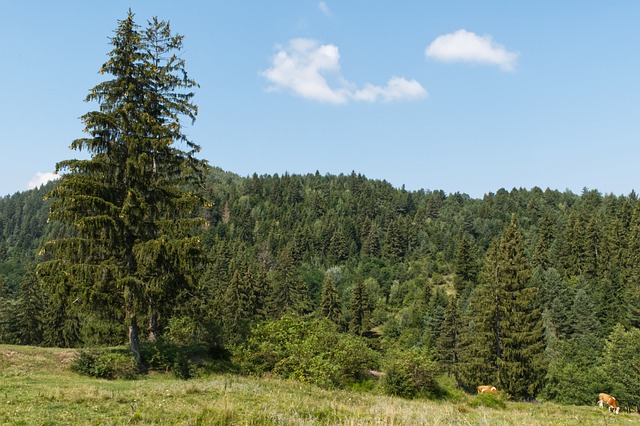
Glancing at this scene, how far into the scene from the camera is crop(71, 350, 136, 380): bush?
16.7 metres

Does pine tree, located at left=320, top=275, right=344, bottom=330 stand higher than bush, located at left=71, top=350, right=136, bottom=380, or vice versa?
bush, located at left=71, top=350, right=136, bottom=380

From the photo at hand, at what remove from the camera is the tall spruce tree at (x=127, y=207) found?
18062mm

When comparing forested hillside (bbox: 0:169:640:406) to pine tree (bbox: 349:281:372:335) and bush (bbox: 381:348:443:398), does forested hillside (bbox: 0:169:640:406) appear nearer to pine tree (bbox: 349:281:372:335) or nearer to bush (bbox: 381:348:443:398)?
bush (bbox: 381:348:443:398)

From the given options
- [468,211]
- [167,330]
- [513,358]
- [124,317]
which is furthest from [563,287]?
[468,211]

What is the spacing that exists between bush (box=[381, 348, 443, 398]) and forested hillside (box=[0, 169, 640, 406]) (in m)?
0.13

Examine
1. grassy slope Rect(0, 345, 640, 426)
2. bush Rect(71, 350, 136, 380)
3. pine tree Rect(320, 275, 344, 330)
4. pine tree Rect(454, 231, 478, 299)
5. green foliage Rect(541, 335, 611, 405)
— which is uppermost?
pine tree Rect(454, 231, 478, 299)

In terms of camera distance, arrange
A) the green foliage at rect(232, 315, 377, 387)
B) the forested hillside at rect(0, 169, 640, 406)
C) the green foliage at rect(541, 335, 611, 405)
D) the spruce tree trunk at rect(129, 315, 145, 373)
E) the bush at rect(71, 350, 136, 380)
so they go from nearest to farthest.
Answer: the bush at rect(71, 350, 136, 380)
the spruce tree trunk at rect(129, 315, 145, 373)
the green foliage at rect(232, 315, 377, 387)
the forested hillside at rect(0, 169, 640, 406)
the green foliage at rect(541, 335, 611, 405)

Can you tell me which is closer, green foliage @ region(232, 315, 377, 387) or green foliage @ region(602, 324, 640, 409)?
green foliage @ region(232, 315, 377, 387)

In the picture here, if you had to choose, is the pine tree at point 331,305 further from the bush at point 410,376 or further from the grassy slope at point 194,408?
the grassy slope at point 194,408

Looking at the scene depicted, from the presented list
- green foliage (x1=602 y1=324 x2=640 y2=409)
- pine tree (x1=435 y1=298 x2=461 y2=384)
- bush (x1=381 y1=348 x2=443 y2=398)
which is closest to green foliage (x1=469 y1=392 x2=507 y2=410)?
bush (x1=381 y1=348 x2=443 y2=398)

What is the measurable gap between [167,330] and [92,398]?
16579 mm

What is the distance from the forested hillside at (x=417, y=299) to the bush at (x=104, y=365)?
6.91 feet

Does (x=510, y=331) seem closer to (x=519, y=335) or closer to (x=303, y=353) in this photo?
(x=519, y=335)

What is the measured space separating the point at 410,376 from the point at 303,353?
5.87 m
